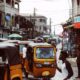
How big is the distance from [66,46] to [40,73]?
75.0ft

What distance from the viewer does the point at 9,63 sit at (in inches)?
504

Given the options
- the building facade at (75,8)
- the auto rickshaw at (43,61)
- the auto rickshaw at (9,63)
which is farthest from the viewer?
the building facade at (75,8)

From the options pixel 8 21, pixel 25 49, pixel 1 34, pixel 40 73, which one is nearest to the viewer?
pixel 40 73

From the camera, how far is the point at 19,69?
13.3m

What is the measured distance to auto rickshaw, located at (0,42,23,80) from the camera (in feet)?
41.2

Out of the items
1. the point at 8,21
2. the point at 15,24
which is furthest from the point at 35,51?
the point at 15,24

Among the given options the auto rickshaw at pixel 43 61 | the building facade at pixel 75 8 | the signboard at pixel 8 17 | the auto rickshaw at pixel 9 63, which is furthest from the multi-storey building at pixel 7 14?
the auto rickshaw at pixel 9 63

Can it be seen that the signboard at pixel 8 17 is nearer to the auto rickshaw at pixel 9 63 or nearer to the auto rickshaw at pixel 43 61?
the auto rickshaw at pixel 43 61

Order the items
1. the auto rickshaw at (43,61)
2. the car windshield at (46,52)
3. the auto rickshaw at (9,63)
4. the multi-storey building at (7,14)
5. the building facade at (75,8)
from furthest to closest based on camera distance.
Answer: the multi-storey building at (7,14)
the building facade at (75,8)
the car windshield at (46,52)
the auto rickshaw at (43,61)
the auto rickshaw at (9,63)

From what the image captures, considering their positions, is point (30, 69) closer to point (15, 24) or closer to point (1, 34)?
point (1, 34)

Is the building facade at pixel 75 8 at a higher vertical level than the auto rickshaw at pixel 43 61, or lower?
higher

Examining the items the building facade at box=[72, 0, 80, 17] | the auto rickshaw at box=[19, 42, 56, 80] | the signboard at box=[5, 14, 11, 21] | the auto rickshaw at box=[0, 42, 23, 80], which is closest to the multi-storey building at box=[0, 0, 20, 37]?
the signboard at box=[5, 14, 11, 21]

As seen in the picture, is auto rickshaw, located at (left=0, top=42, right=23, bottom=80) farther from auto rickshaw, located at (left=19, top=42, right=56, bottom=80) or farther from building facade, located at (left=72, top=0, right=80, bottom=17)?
building facade, located at (left=72, top=0, right=80, bottom=17)

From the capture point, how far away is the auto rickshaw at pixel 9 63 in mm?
12570
